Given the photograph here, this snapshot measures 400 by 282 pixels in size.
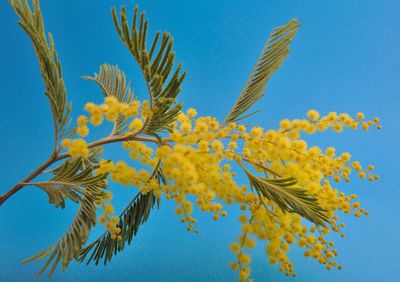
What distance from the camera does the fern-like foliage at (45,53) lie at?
62.1 inches

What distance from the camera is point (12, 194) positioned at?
1.96 m

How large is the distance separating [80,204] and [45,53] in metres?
0.78

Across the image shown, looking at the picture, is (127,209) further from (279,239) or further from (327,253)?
(327,253)

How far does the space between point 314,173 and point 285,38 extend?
868 millimetres

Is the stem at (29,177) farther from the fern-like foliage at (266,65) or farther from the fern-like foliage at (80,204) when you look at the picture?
the fern-like foliage at (266,65)

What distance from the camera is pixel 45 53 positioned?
1626mm

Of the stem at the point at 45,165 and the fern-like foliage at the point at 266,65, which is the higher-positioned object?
the fern-like foliage at the point at 266,65

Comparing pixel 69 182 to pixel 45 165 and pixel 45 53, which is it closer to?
pixel 45 165

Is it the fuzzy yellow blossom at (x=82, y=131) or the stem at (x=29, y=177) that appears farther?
the stem at (x=29, y=177)

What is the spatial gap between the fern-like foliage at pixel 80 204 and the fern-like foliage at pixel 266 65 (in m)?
0.79

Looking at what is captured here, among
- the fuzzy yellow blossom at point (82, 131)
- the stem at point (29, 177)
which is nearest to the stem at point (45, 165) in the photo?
the stem at point (29, 177)

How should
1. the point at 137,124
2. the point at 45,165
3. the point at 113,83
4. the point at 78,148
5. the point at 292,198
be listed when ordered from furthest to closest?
the point at 113,83
the point at 45,165
the point at 137,124
the point at 78,148
the point at 292,198

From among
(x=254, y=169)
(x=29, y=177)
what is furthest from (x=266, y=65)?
(x=29, y=177)

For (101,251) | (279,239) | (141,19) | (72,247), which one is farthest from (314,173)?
(101,251)
